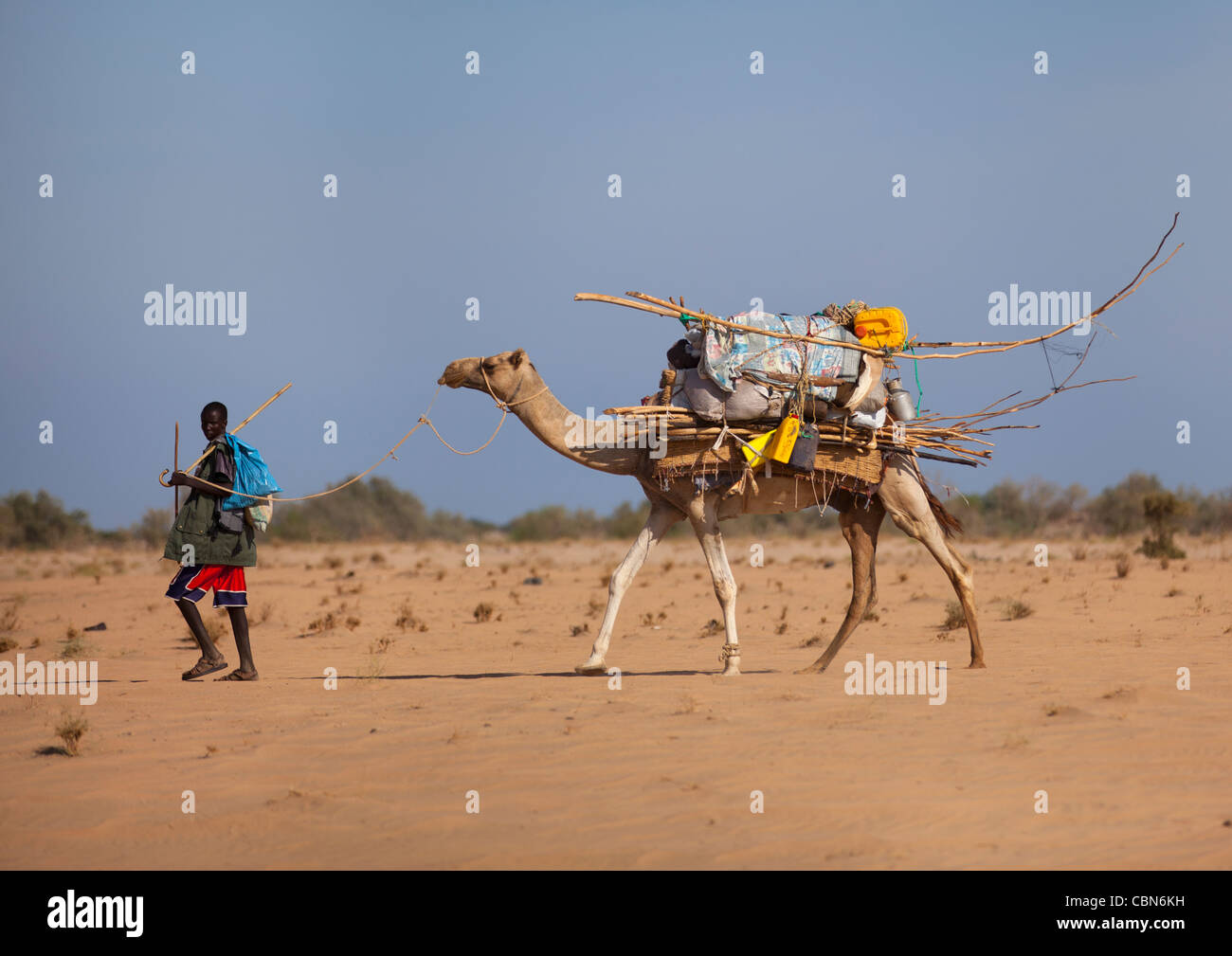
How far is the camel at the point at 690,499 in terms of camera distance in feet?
35.7

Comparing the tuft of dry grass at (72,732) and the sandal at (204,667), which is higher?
the sandal at (204,667)

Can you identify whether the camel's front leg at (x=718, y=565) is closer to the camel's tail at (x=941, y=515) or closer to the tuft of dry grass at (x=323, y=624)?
the camel's tail at (x=941, y=515)

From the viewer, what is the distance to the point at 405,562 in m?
32.6

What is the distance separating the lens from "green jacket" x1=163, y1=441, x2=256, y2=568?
449 inches

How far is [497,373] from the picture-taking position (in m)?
11.1

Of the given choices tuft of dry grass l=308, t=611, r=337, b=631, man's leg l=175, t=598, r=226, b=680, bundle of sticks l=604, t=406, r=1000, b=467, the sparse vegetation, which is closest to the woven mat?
bundle of sticks l=604, t=406, r=1000, b=467

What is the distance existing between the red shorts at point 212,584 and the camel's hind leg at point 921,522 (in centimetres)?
576

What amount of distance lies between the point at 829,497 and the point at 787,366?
1333mm

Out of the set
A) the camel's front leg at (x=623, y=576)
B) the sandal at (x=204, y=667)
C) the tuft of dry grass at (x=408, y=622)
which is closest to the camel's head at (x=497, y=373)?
the camel's front leg at (x=623, y=576)

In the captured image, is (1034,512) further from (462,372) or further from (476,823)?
(476,823)

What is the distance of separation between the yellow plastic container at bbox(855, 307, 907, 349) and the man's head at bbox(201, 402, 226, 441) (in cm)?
580

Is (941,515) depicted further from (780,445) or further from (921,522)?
(780,445)

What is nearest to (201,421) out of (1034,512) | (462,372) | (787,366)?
(462,372)
